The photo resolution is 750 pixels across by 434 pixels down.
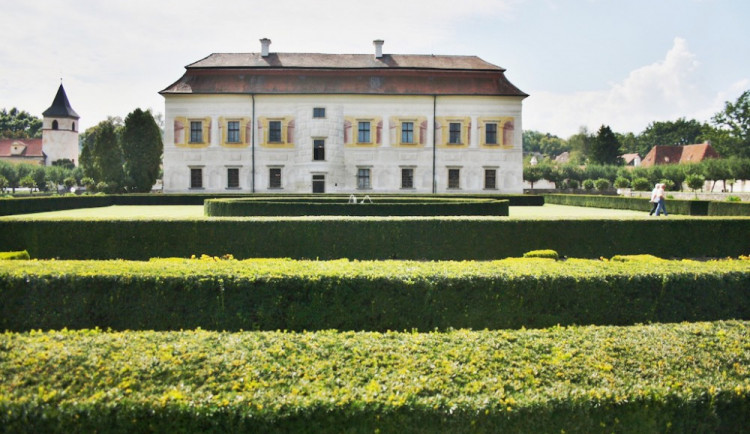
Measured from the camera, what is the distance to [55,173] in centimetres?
6253

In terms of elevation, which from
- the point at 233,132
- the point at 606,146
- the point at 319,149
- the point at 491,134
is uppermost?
the point at 606,146

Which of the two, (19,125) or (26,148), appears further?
(19,125)

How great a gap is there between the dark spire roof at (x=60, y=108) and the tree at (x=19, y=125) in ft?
61.7

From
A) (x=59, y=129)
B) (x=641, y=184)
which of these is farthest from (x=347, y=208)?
(x=59, y=129)

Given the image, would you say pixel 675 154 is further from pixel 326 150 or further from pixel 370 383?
pixel 370 383

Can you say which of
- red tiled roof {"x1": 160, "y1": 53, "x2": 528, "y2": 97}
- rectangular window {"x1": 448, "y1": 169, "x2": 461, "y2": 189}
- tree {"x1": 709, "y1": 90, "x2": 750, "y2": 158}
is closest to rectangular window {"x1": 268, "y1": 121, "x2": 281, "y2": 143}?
red tiled roof {"x1": 160, "y1": 53, "x2": 528, "y2": 97}

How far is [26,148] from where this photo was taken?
285 ft

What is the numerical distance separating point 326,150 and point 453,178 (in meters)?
8.95

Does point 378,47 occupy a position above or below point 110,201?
above

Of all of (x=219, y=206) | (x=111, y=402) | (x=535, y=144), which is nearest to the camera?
(x=111, y=402)

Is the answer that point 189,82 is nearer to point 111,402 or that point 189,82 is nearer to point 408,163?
point 408,163

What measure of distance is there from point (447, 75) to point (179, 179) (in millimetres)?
19820

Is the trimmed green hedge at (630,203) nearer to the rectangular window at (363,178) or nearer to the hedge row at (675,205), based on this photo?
the hedge row at (675,205)

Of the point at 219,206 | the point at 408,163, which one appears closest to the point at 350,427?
the point at 219,206
